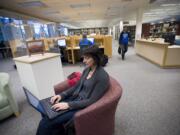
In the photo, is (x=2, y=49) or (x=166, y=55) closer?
(x=166, y=55)

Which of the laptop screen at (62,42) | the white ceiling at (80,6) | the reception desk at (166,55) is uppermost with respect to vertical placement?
the white ceiling at (80,6)

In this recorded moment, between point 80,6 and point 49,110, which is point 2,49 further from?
point 49,110

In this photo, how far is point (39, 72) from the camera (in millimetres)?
2018

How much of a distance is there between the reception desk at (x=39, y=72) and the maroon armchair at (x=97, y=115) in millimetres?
1239

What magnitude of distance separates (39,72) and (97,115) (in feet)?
4.40

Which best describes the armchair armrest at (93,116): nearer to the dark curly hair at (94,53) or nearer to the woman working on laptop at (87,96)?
the woman working on laptop at (87,96)

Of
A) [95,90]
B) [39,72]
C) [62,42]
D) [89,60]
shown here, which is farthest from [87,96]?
[62,42]

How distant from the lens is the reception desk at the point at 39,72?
1.95 meters

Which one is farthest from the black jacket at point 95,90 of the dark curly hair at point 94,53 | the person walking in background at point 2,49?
the person walking in background at point 2,49

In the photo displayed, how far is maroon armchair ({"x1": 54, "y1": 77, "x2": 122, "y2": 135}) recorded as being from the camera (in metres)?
1.06

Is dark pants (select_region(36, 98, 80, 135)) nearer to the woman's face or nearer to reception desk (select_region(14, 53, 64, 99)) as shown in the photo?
the woman's face

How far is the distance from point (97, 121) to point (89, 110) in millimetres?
202

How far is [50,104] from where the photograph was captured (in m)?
1.31

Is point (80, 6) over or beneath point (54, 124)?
over
